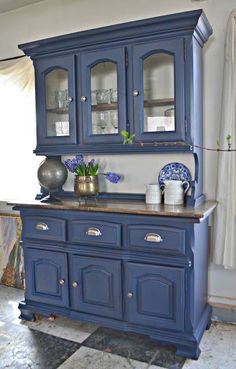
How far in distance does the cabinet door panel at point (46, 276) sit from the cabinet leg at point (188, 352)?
0.80m

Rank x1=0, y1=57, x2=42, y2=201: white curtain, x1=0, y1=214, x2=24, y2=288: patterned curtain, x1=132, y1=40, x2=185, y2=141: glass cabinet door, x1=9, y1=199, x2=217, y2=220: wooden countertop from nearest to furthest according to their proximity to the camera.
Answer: x1=9, y1=199, x2=217, y2=220: wooden countertop < x1=132, y1=40, x2=185, y2=141: glass cabinet door < x1=0, y1=57, x2=42, y2=201: white curtain < x1=0, y1=214, x2=24, y2=288: patterned curtain

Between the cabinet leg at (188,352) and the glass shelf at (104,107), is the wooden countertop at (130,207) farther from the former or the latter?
the cabinet leg at (188,352)

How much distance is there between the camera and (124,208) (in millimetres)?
2127

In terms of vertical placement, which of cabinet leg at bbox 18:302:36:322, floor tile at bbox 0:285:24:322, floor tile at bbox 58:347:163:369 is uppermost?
cabinet leg at bbox 18:302:36:322

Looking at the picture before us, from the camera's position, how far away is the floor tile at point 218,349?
1.98 m

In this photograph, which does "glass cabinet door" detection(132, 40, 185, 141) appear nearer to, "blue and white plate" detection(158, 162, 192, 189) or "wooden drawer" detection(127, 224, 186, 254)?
"blue and white plate" detection(158, 162, 192, 189)

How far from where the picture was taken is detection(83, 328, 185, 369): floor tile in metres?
2.03

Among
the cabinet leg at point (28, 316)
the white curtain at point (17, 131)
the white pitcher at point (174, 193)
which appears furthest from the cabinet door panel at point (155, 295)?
the white curtain at point (17, 131)

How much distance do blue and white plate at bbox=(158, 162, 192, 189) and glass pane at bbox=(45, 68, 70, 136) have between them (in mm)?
725

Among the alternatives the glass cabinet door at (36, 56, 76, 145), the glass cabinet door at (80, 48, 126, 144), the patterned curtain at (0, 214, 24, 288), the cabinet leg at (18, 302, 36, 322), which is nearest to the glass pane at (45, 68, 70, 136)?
the glass cabinet door at (36, 56, 76, 145)

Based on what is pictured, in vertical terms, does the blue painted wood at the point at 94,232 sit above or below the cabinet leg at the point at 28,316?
above

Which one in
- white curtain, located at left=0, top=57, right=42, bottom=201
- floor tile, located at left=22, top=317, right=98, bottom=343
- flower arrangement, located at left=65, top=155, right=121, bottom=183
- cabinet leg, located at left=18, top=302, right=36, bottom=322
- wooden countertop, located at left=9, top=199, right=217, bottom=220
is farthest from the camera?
white curtain, located at left=0, top=57, right=42, bottom=201

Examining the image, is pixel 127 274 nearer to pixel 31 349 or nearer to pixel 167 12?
pixel 31 349

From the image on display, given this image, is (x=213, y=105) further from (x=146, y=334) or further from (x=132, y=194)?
(x=146, y=334)
